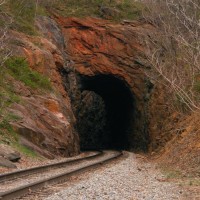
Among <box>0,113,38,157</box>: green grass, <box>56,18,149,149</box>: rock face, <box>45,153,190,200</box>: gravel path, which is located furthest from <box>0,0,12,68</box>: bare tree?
<box>45,153,190,200</box>: gravel path

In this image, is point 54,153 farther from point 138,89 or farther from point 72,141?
point 138,89

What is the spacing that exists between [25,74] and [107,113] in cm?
2588

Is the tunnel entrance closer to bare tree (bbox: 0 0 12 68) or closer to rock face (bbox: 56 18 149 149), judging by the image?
rock face (bbox: 56 18 149 149)

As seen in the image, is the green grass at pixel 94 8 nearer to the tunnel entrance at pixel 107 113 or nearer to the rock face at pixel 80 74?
the rock face at pixel 80 74

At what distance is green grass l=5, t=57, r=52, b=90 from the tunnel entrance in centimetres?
961

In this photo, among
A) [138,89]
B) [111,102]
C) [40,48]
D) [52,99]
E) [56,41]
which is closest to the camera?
[52,99]

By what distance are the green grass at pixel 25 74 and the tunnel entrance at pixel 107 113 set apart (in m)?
9.61

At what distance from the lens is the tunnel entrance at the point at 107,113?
36562 millimetres

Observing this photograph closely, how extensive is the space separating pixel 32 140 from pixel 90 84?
62.8 feet

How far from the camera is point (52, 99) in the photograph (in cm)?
2383

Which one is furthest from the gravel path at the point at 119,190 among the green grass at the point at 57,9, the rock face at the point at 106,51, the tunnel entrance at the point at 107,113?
the tunnel entrance at the point at 107,113

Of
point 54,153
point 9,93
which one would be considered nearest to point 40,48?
point 9,93

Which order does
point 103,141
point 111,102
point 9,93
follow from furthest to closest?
point 103,141 → point 111,102 → point 9,93

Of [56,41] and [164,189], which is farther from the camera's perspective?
[56,41]
